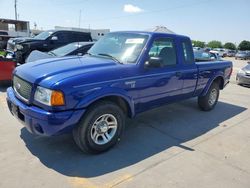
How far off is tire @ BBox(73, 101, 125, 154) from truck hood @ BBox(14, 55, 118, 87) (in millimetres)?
554

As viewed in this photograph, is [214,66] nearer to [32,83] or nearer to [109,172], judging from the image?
[109,172]

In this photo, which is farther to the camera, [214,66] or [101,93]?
[214,66]

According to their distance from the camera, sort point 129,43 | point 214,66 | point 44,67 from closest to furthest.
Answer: point 44,67 → point 129,43 → point 214,66

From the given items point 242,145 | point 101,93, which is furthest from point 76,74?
point 242,145

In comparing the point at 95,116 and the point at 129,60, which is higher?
the point at 129,60

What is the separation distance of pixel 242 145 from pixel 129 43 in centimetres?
270

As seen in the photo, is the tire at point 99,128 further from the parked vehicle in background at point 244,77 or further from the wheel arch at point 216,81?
the parked vehicle in background at point 244,77

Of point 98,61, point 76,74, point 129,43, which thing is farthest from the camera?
point 129,43

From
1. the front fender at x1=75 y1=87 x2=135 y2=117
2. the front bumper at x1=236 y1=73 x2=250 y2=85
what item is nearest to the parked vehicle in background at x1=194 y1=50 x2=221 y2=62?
the front bumper at x1=236 y1=73 x2=250 y2=85

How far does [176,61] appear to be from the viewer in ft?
15.9

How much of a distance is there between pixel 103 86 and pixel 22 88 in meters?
1.20

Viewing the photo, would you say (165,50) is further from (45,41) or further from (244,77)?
(45,41)

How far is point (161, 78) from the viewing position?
441 cm

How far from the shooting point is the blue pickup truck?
318cm
